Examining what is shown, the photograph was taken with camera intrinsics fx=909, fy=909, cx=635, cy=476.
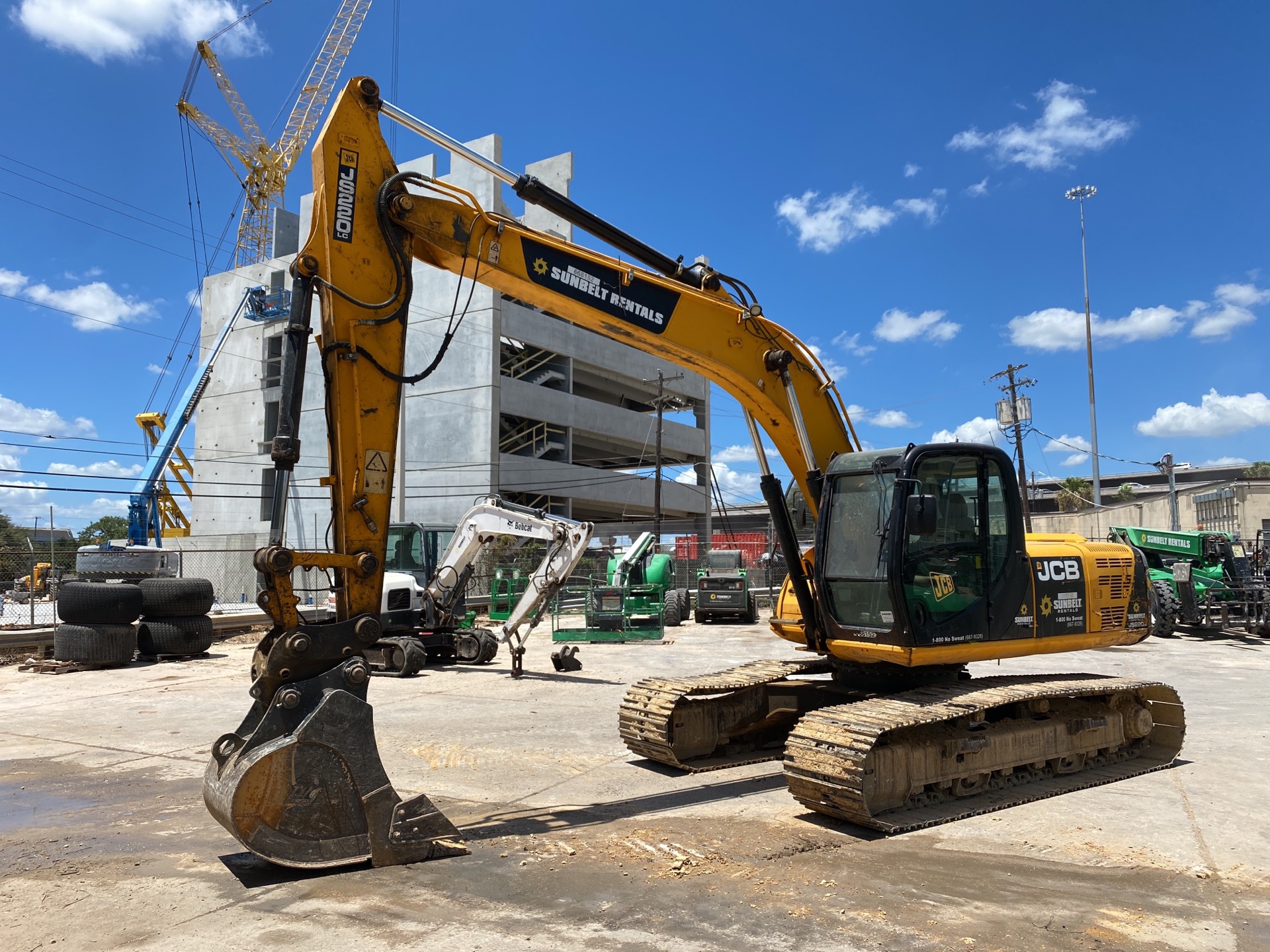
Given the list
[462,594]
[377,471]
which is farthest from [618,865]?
[462,594]

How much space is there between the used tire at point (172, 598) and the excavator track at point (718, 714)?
41.0ft

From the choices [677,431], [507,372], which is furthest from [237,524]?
[677,431]

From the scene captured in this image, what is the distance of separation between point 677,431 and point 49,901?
169 feet

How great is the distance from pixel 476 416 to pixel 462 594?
90.0 ft

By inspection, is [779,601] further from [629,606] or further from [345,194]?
[629,606]

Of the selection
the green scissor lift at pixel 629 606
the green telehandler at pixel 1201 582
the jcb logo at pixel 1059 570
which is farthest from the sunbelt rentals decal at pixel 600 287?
the green telehandler at pixel 1201 582

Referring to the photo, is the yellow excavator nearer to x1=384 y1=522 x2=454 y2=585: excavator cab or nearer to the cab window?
the cab window

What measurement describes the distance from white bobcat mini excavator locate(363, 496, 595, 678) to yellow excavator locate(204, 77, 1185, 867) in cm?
700

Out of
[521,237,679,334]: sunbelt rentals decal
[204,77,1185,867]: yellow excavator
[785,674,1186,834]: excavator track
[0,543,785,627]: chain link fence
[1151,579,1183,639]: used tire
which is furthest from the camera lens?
[0,543,785,627]: chain link fence

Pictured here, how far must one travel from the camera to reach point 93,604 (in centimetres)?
1669

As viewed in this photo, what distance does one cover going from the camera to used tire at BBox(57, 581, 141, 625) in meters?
16.7

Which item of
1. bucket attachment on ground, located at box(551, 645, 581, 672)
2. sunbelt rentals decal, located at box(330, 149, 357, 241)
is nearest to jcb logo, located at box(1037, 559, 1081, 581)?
sunbelt rentals decal, located at box(330, 149, 357, 241)

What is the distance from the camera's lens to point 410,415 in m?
45.4

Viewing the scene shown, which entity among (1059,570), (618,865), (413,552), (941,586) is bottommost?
(618,865)
